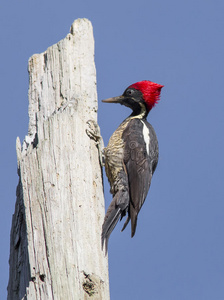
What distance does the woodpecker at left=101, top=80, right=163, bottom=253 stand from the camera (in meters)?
4.70

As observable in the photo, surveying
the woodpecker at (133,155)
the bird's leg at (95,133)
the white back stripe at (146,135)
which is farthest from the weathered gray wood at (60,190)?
the white back stripe at (146,135)

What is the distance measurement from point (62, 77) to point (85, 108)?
307mm

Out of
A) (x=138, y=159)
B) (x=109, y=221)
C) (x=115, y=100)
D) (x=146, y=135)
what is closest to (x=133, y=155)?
(x=138, y=159)

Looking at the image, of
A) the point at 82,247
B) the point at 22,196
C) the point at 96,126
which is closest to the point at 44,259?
the point at 82,247

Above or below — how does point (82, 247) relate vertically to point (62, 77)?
below

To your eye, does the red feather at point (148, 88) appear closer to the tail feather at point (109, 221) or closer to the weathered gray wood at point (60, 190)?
the weathered gray wood at point (60, 190)

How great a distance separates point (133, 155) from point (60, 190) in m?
1.47

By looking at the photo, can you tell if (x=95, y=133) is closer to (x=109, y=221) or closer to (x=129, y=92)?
(x=109, y=221)

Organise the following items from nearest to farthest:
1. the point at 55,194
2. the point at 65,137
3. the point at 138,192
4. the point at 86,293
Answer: the point at 86,293, the point at 55,194, the point at 65,137, the point at 138,192

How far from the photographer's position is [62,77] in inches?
171

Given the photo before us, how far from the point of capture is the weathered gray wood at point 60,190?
11.4ft

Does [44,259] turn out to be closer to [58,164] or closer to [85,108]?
[58,164]

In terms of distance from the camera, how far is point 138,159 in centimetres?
506

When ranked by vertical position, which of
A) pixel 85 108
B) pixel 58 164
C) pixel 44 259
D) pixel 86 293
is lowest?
pixel 86 293
